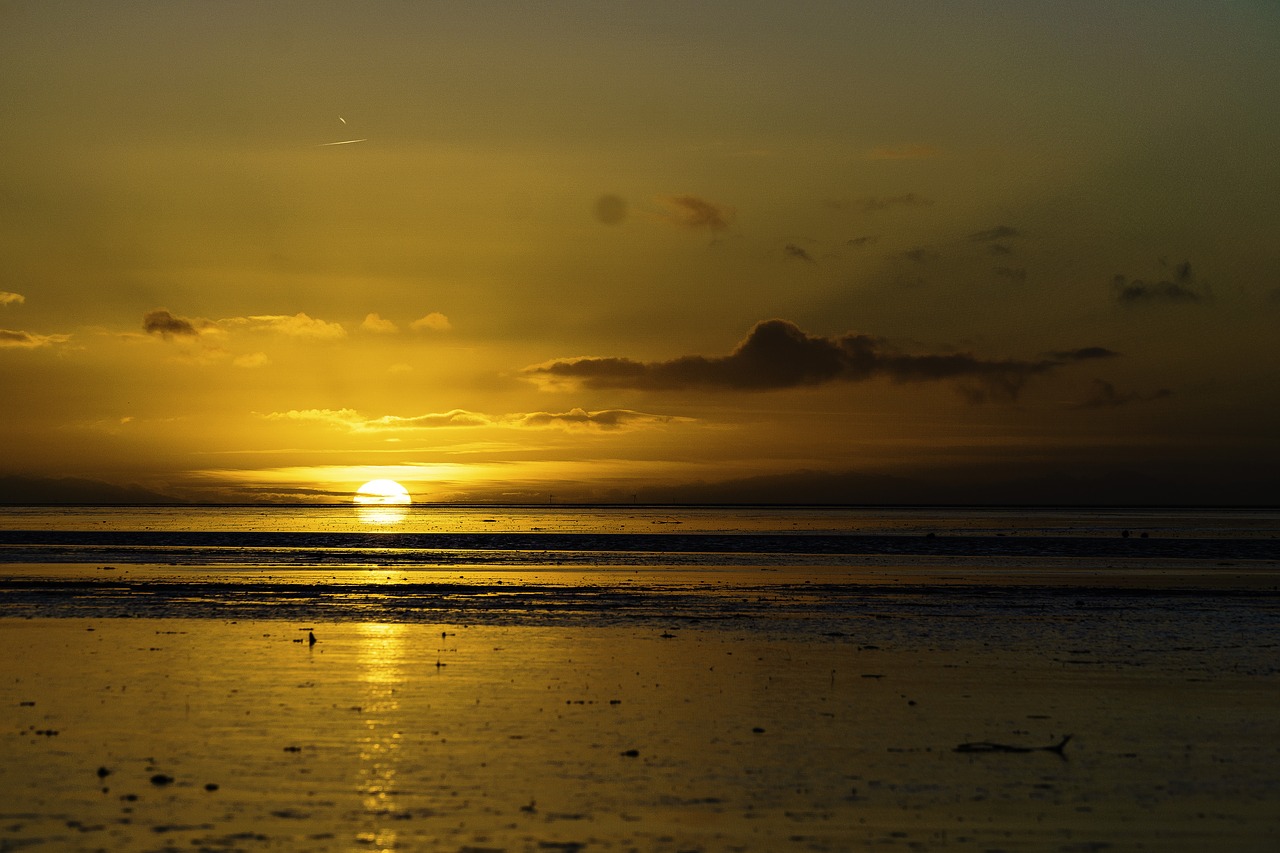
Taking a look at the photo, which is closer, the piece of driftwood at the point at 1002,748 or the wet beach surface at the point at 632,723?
the wet beach surface at the point at 632,723

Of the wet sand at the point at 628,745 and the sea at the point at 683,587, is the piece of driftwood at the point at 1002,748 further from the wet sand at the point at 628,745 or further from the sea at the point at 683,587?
the sea at the point at 683,587

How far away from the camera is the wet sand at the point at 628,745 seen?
16.7 m

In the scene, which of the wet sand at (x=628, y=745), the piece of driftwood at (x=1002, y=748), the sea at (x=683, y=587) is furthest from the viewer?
the sea at (x=683, y=587)

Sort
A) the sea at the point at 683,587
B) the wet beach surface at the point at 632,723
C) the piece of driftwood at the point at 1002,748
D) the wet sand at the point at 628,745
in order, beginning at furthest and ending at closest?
the sea at the point at 683,587, the piece of driftwood at the point at 1002,748, the wet beach surface at the point at 632,723, the wet sand at the point at 628,745

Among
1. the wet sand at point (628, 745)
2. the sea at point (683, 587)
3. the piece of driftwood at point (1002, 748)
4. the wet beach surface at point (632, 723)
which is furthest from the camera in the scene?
the sea at point (683, 587)

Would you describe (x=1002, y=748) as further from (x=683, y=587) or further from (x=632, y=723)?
(x=683, y=587)

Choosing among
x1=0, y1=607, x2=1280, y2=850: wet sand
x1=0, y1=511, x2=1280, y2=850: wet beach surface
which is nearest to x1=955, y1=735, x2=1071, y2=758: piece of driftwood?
x1=0, y1=511, x2=1280, y2=850: wet beach surface

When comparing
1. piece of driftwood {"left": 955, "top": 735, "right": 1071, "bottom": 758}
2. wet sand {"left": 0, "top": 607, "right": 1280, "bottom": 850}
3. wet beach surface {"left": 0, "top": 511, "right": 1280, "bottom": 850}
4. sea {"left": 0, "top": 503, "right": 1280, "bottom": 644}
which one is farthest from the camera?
sea {"left": 0, "top": 503, "right": 1280, "bottom": 644}

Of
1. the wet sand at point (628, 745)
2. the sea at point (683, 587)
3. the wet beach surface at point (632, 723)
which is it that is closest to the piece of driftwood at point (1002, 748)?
the wet beach surface at point (632, 723)

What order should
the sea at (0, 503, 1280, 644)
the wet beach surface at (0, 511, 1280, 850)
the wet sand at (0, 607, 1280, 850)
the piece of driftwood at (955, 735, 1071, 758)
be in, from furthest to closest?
the sea at (0, 503, 1280, 644) → the piece of driftwood at (955, 735, 1071, 758) → the wet beach surface at (0, 511, 1280, 850) → the wet sand at (0, 607, 1280, 850)

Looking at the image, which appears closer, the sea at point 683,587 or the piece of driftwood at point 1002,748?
the piece of driftwood at point 1002,748

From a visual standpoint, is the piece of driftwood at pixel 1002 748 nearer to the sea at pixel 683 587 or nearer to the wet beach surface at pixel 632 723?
the wet beach surface at pixel 632 723

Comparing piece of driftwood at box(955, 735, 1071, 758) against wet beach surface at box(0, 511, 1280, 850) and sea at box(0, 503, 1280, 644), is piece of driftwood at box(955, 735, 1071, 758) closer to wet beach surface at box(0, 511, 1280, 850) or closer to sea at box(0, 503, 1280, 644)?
wet beach surface at box(0, 511, 1280, 850)

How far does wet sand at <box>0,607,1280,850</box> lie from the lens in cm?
1666
